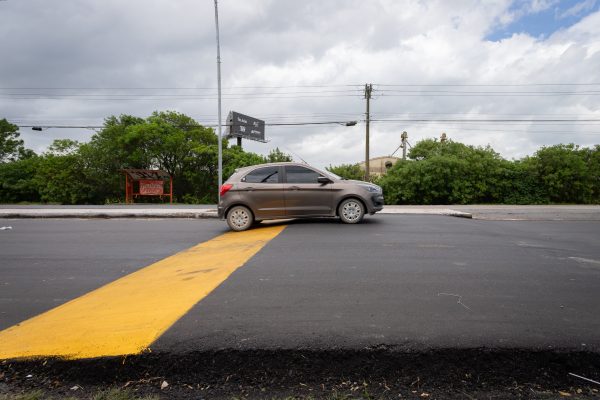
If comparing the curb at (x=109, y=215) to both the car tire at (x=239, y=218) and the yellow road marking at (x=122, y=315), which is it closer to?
the car tire at (x=239, y=218)

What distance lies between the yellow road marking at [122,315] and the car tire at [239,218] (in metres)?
3.42

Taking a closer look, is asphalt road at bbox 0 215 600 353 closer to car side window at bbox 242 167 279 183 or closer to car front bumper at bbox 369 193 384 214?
car front bumper at bbox 369 193 384 214

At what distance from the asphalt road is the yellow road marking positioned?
0.62 ft

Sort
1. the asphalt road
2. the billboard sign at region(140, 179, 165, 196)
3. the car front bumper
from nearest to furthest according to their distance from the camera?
the asphalt road → the car front bumper → the billboard sign at region(140, 179, 165, 196)

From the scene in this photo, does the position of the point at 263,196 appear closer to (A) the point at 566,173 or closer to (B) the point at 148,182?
(B) the point at 148,182

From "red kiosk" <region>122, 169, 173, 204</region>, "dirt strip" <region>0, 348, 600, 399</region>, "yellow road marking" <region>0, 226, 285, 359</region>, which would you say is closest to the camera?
"dirt strip" <region>0, 348, 600, 399</region>

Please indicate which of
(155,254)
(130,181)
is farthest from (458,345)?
(130,181)

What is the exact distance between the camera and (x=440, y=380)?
246cm

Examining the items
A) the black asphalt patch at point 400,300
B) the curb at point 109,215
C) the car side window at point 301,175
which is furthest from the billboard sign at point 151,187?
the black asphalt patch at point 400,300

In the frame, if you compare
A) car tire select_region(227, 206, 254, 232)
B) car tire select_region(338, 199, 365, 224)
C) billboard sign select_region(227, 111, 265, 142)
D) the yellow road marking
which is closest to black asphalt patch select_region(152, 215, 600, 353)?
the yellow road marking

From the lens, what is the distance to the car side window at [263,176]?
30.5 ft

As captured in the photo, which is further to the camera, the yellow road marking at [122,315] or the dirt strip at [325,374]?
the yellow road marking at [122,315]

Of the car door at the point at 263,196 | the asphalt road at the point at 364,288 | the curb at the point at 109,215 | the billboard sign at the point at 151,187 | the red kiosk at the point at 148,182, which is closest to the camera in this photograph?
the asphalt road at the point at 364,288

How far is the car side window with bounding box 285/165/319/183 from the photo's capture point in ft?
30.6
